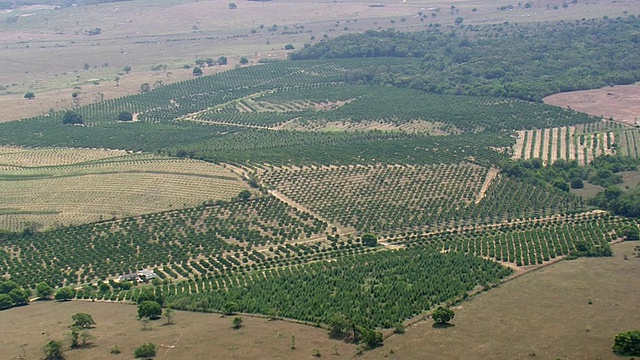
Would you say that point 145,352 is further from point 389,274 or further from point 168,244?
point 168,244

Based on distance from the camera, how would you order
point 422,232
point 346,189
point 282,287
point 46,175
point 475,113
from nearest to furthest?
point 282,287
point 422,232
point 346,189
point 46,175
point 475,113

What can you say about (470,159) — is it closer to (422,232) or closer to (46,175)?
(422,232)

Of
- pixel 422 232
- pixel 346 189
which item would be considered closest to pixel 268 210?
pixel 346 189

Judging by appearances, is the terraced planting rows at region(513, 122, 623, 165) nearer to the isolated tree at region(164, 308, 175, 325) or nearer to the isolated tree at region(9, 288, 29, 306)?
the isolated tree at region(164, 308, 175, 325)

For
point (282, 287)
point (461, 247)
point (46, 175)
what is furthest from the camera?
point (46, 175)

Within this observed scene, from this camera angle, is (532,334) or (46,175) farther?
(46,175)

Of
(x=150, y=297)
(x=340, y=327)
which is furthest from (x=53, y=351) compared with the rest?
(x=340, y=327)

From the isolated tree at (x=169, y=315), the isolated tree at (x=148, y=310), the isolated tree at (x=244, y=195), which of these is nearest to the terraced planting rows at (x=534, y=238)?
the isolated tree at (x=244, y=195)
